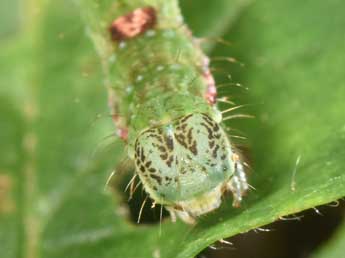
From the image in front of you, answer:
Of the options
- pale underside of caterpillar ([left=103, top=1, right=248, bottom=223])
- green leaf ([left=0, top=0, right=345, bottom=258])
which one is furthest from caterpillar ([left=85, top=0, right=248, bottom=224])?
green leaf ([left=0, top=0, right=345, bottom=258])

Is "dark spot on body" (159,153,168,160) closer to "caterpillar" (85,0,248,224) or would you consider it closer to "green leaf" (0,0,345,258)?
"caterpillar" (85,0,248,224)

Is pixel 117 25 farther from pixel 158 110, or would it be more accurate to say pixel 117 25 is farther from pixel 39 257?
pixel 39 257

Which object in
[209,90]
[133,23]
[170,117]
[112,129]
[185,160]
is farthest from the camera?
[112,129]

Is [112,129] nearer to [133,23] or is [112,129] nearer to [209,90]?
[133,23]

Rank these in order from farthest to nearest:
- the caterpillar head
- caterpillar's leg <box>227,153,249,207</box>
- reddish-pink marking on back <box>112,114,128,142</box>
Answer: reddish-pink marking on back <box>112,114,128,142</box>, caterpillar's leg <box>227,153,249,207</box>, the caterpillar head

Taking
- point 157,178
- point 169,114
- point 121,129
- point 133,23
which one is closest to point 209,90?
point 169,114

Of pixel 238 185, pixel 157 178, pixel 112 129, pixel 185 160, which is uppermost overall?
pixel 185 160

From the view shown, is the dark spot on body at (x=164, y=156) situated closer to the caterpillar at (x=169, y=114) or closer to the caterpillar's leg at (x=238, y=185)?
the caterpillar at (x=169, y=114)

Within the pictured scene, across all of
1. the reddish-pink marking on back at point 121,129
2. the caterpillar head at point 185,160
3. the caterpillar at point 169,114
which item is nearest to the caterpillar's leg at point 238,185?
the caterpillar at point 169,114
